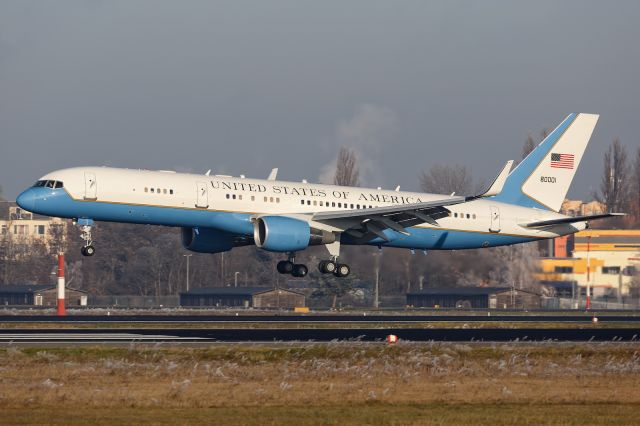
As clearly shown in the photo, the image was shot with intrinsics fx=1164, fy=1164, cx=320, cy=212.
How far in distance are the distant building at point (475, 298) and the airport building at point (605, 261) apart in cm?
886

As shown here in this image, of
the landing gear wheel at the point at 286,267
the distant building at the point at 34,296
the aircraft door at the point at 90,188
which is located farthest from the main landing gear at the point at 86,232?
the distant building at the point at 34,296

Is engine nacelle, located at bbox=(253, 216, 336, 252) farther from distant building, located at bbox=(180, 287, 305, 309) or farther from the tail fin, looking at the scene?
distant building, located at bbox=(180, 287, 305, 309)

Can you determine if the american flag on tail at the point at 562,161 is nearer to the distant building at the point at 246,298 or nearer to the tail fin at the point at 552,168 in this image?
the tail fin at the point at 552,168

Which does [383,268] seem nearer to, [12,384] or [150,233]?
[12,384]

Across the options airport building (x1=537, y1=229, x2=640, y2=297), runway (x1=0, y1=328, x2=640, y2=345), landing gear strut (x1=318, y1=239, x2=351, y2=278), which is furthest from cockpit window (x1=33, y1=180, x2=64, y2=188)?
airport building (x1=537, y1=229, x2=640, y2=297)

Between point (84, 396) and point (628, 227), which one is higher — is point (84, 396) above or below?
below

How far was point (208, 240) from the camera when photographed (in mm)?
60469

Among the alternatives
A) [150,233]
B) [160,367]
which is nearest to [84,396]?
[160,367]

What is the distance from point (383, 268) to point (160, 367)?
45191 millimetres

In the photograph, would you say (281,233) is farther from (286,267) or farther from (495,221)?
(495,221)

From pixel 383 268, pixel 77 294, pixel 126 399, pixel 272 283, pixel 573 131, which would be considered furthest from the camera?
pixel 272 283

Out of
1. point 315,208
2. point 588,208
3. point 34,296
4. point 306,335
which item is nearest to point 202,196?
point 315,208

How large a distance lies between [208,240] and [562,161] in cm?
2258

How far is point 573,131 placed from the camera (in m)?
69.7
